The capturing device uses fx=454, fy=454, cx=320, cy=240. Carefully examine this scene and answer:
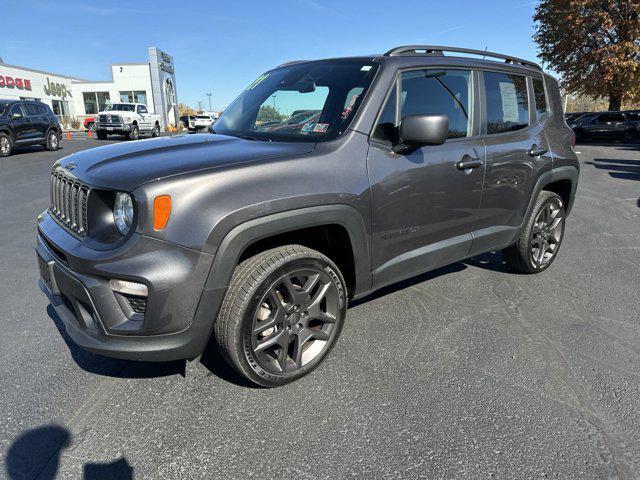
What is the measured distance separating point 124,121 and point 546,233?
78.0 ft

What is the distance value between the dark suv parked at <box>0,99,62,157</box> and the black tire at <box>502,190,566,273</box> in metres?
16.3

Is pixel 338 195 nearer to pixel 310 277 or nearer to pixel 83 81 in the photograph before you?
pixel 310 277

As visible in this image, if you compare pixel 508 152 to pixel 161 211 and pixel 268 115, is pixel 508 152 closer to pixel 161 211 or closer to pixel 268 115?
pixel 268 115

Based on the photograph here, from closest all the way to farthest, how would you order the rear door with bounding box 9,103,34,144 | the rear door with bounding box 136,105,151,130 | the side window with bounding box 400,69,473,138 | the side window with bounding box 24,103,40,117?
the side window with bounding box 400,69,473,138 < the rear door with bounding box 9,103,34,144 < the side window with bounding box 24,103,40,117 < the rear door with bounding box 136,105,151,130

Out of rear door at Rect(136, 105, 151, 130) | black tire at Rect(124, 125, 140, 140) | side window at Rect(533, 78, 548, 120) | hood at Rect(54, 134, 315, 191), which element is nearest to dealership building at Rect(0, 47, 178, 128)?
rear door at Rect(136, 105, 151, 130)

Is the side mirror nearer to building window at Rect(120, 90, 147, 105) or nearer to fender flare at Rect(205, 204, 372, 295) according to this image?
fender flare at Rect(205, 204, 372, 295)

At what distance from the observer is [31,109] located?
52.1 feet

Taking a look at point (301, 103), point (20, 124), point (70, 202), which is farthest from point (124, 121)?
point (70, 202)

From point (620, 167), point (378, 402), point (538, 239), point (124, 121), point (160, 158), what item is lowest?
point (378, 402)

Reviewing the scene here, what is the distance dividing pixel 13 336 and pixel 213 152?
211 centimetres

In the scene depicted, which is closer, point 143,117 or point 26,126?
point 26,126

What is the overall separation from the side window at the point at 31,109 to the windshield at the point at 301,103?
15.5 m

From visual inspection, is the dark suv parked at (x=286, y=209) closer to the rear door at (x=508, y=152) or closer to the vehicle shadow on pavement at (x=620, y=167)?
the rear door at (x=508, y=152)

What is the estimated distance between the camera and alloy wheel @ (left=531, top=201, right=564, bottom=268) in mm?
4331
